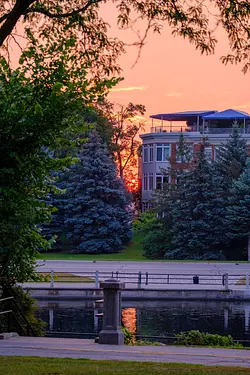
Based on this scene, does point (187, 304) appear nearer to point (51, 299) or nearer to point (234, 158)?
point (51, 299)

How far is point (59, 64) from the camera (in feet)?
Result: 48.4

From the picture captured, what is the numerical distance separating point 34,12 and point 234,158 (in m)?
53.9

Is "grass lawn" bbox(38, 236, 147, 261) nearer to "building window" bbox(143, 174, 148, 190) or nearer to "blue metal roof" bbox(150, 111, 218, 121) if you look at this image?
"building window" bbox(143, 174, 148, 190)

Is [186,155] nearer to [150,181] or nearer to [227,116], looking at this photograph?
[227,116]

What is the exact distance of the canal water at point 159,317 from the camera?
96.2 feet

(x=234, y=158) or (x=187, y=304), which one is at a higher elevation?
(x=234, y=158)

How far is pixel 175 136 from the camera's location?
80.1 m

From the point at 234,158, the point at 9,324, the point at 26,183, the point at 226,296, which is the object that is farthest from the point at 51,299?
the point at 234,158

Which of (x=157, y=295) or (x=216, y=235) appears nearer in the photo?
(x=157, y=295)

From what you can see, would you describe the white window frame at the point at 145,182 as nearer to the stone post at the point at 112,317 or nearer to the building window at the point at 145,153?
the building window at the point at 145,153

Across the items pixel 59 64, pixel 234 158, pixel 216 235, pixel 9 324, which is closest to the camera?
pixel 59 64

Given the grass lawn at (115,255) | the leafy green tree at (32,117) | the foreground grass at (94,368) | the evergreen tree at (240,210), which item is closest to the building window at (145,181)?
the grass lawn at (115,255)

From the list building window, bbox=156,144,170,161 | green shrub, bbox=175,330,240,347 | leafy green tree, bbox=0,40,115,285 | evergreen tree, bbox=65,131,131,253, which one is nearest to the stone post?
leafy green tree, bbox=0,40,115,285

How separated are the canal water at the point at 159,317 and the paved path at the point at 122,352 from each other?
10.7m
